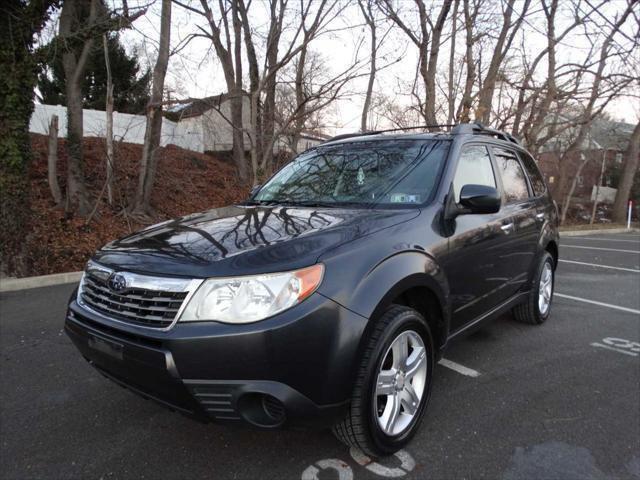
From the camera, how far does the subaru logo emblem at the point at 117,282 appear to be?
6.77 feet

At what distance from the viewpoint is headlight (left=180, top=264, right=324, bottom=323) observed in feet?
5.99

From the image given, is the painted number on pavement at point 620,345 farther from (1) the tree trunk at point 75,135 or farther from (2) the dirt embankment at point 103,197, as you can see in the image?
(1) the tree trunk at point 75,135

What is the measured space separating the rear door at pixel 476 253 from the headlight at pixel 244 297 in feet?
3.87

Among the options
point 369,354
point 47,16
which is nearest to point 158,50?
point 47,16

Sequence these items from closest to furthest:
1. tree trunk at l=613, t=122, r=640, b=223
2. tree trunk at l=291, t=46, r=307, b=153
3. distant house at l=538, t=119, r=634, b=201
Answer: tree trunk at l=291, t=46, r=307, b=153 < tree trunk at l=613, t=122, r=640, b=223 < distant house at l=538, t=119, r=634, b=201

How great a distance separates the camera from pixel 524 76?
17.1 metres

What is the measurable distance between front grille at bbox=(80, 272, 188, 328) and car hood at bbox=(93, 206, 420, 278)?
0.10m

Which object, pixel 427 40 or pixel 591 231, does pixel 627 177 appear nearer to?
pixel 591 231

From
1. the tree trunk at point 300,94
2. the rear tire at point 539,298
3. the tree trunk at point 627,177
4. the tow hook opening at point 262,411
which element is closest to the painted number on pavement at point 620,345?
the rear tire at point 539,298

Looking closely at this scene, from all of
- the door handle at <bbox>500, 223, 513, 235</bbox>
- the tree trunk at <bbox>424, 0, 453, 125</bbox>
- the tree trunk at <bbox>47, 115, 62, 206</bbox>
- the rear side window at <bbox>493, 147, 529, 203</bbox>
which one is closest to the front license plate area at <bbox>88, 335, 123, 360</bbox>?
the door handle at <bbox>500, 223, 513, 235</bbox>

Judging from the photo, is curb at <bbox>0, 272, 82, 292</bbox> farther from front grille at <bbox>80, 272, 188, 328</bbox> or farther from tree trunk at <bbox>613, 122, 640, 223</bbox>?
tree trunk at <bbox>613, 122, 640, 223</bbox>

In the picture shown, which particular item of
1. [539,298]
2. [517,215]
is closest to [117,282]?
[517,215]

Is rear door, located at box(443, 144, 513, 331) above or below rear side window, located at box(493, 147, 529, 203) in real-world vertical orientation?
below

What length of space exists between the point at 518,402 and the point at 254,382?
2.05 meters
